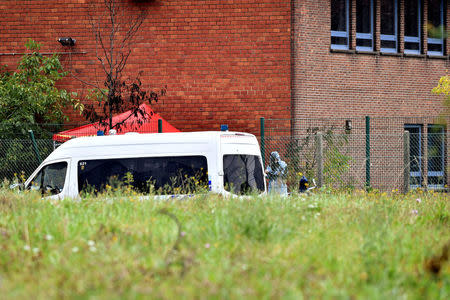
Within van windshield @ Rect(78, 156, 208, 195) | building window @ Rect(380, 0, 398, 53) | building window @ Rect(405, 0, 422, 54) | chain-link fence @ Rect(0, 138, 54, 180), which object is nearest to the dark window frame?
building window @ Rect(405, 0, 422, 54)

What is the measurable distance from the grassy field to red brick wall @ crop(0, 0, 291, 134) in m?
10.9

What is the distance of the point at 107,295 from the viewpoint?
300cm

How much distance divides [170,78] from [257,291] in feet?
46.8

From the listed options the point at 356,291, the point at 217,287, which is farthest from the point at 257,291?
the point at 356,291

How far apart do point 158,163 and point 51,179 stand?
6.88ft

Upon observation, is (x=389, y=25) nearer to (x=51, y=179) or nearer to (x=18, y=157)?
(x=18, y=157)

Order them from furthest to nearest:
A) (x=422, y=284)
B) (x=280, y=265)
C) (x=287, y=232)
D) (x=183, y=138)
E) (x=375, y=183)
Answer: (x=375, y=183)
(x=183, y=138)
(x=287, y=232)
(x=280, y=265)
(x=422, y=284)

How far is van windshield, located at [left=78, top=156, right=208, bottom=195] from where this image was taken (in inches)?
342

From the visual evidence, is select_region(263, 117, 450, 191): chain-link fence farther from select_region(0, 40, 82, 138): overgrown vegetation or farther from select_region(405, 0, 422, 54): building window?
select_region(0, 40, 82, 138): overgrown vegetation

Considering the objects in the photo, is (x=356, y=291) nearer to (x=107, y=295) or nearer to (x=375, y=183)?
(x=107, y=295)

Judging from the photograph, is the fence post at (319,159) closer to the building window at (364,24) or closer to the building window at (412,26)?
the building window at (364,24)

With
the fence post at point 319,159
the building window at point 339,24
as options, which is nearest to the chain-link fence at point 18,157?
the fence post at point 319,159

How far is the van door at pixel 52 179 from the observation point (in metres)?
9.30

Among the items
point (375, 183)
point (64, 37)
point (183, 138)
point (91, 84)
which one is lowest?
point (375, 183)
